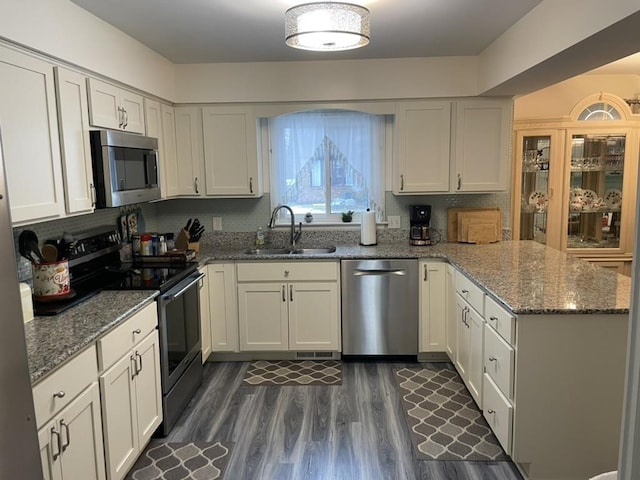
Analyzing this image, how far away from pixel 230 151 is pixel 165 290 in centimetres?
162

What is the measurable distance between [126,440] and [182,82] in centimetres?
275

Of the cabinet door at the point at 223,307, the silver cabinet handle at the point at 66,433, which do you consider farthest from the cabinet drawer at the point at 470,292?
the silver cabinet handle at the point at 66,433

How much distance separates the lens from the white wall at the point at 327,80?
12.7 ft

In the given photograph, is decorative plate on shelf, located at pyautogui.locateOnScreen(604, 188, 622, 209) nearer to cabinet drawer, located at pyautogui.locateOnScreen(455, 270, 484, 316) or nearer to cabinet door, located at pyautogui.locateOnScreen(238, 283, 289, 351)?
cabinet drawer, located at pyautogui.locateOnScreen(455, 270, 484, 316)

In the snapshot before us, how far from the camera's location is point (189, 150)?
405 cm

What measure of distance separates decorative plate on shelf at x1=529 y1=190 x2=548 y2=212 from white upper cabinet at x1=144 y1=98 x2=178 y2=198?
3253 mm

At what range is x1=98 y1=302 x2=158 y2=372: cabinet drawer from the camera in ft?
6.98

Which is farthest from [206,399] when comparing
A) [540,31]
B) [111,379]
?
[540,31]

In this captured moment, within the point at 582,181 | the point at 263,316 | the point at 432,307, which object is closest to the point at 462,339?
the point at 432,307

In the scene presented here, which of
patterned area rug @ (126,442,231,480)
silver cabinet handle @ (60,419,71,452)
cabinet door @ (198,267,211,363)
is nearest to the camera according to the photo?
silver cabinet handle @ (60,419,71,452)

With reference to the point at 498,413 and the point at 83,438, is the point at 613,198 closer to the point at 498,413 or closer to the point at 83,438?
the point at 498,413

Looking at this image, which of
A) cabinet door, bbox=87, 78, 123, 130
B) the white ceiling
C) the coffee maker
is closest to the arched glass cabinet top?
the white ceiling

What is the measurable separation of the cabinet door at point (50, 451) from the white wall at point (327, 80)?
9.46 ft

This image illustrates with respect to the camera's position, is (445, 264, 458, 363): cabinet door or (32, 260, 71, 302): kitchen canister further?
(445, 264, 458, 363): cabinet door
